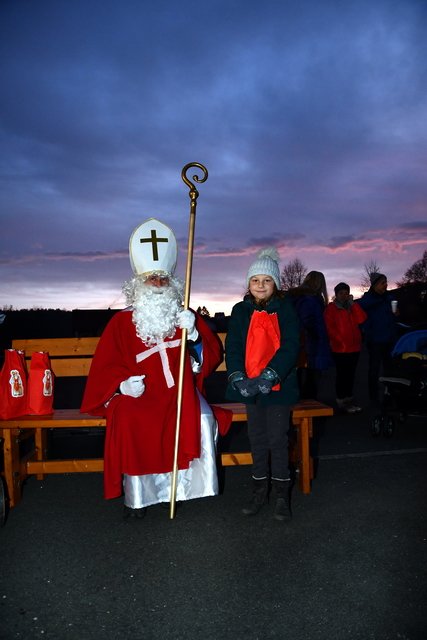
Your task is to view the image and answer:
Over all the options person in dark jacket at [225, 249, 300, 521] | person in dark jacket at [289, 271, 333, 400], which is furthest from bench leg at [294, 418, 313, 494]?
person in dark jacket at [289, 271, 333, 400]

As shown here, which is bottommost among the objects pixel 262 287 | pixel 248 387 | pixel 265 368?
pixel 248 387

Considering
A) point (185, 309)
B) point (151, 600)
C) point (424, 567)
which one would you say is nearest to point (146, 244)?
point (185, 309)

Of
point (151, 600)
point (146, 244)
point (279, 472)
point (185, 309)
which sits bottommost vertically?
point (151, 600)

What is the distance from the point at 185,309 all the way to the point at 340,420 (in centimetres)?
414

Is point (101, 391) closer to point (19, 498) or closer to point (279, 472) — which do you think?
point (19, 498)

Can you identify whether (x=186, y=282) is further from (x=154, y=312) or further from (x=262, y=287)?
(x=262, y=287)

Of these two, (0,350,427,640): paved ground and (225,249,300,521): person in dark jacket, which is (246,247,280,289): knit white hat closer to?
(225,249,300,521): person in dark jacket

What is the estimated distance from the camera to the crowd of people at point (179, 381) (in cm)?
415

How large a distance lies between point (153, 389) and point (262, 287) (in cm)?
118

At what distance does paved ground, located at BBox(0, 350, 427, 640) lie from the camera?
9.07 feet

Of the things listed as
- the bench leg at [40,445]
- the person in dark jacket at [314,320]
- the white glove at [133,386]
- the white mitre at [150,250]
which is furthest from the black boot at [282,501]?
the person in dark jacket at [314,320]

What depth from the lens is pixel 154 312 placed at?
451cm

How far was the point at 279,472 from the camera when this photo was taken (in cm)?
420

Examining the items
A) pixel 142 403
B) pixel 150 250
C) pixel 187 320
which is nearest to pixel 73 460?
pixel 142 403
